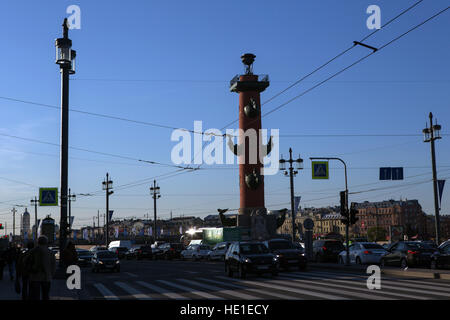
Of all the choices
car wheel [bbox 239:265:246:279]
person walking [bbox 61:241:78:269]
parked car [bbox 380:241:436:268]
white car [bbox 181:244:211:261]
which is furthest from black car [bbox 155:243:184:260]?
person walking [bbox 61:241:78:269]

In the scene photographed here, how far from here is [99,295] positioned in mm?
18250

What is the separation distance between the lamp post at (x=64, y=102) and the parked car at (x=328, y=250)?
63.0ft

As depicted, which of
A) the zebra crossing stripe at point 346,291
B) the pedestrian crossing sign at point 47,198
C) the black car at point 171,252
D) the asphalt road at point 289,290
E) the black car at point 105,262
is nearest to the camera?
the zebra crossing stripe at point 346,291

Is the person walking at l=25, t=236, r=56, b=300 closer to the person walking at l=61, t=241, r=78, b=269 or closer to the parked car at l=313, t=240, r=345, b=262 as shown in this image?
the person walking at l=61, t=241, r=78, b=269

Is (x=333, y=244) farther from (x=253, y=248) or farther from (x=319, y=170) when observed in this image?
(x=253, y=248)

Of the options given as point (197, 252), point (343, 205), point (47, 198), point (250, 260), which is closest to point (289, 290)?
point (250, 260)

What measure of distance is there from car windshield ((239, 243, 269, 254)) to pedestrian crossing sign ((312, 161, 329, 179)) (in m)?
16.7

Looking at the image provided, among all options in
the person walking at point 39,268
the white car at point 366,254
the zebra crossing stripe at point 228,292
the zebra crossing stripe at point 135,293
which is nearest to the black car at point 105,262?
the zebra crossing stripe at point 135,293

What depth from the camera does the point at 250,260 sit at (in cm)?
2434

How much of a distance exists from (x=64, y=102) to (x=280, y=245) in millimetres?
13484

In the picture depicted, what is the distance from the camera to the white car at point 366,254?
106 ft

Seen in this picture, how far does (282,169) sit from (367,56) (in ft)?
103

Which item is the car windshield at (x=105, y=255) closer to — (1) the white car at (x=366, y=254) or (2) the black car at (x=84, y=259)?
(2) the black car at (x=84, y=259)
